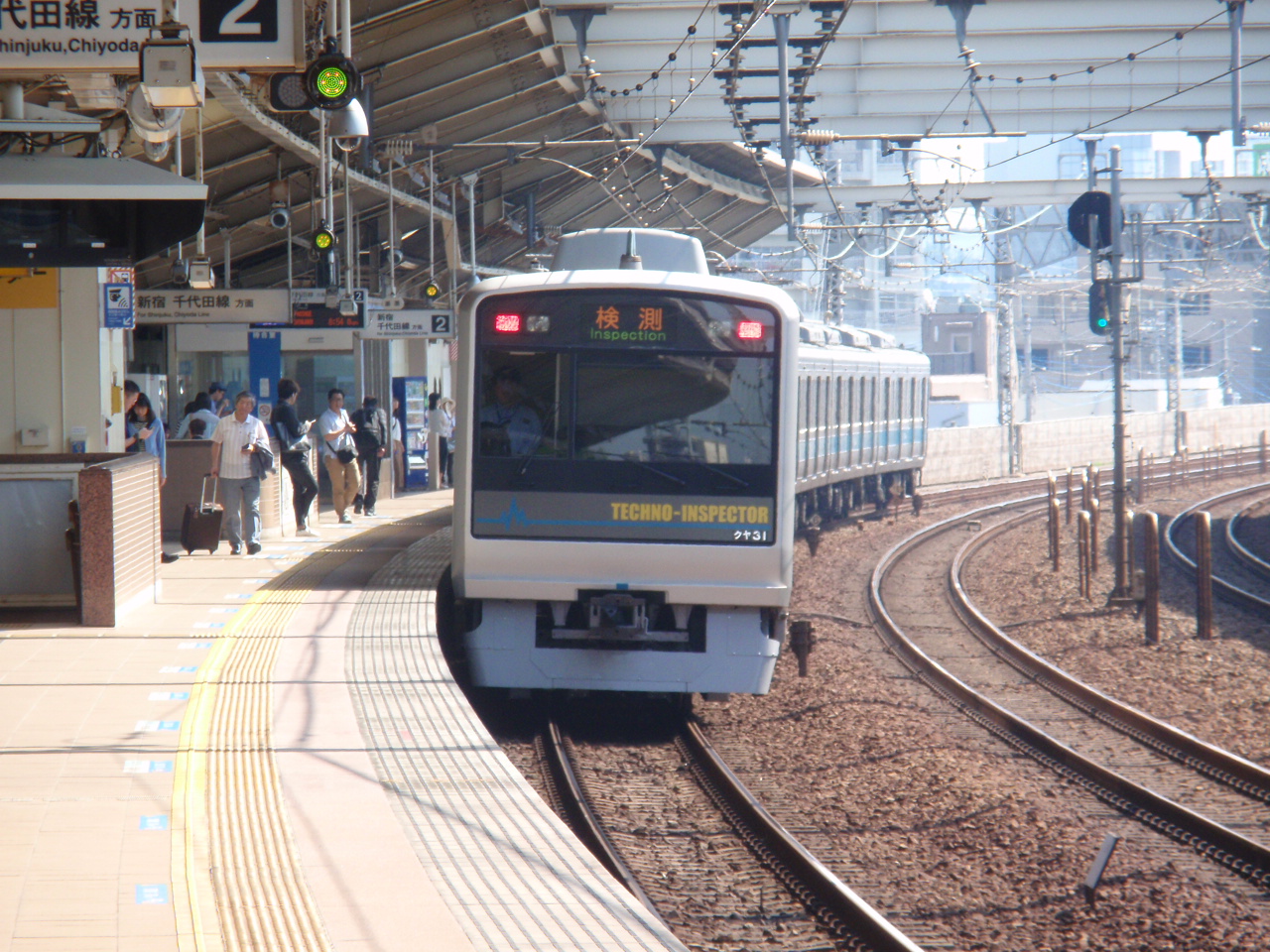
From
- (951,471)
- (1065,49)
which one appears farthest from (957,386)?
(1065,49)

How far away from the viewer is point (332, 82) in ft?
26.3

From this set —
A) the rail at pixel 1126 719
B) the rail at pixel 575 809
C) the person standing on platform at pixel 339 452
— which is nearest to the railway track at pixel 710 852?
the rail at pixel 575 809

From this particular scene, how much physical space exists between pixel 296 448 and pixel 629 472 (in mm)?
6038

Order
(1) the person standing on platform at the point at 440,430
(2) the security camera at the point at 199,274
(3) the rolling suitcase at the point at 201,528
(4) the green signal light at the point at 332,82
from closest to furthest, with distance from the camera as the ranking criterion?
(4) the green signal light at the point at 332,82 < (3) the rolling suitcase at the point at 201,528 < (2) the security camera at the point at 199,274 < (1) the person standing on platform at the point at 440,430

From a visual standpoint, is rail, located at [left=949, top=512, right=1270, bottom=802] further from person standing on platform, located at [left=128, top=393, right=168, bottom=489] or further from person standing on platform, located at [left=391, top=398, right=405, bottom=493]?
person standing on platform, located at [left=391, top=398, right=405, bottom=493]

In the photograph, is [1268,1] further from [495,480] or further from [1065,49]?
[495,480]

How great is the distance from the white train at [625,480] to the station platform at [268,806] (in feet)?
2.60

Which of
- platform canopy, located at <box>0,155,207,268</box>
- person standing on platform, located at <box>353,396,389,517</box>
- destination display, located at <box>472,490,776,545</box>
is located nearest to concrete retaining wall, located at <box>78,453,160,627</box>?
platform canopy, located at <box>0,155,207,268</box>

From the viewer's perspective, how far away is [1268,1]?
16.5 meters

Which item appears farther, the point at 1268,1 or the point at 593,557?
the point at 1268,1

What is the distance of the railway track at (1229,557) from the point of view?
54.6 ft

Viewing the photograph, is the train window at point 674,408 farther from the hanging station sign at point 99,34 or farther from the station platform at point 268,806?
the hanging station sign at point 99,34

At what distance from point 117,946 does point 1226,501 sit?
2802cm

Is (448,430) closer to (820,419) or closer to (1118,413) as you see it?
(820,419)
